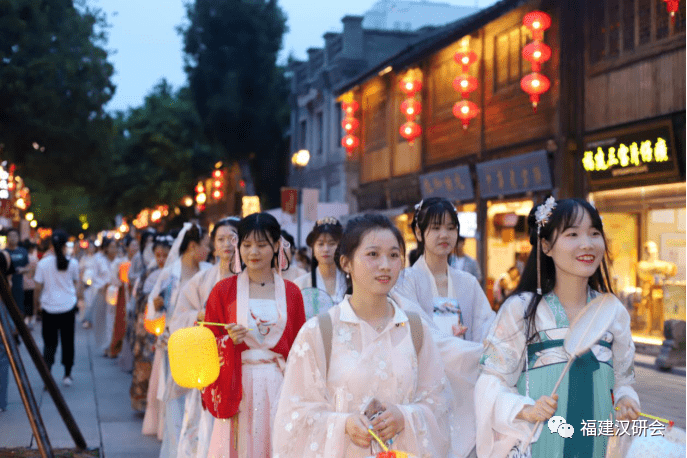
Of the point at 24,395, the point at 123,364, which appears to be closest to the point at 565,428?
the point at 24,395

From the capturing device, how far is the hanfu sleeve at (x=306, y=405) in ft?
11.6

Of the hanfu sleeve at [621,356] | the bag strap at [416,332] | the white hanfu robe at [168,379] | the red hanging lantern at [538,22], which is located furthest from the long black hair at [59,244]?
the hanfu sleeve at [621,356]

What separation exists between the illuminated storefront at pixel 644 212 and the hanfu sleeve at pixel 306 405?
1059 centimetres

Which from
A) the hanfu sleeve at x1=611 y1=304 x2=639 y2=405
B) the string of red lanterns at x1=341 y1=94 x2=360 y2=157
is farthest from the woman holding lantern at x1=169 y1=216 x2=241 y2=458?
the string of red lanterns at x1=341 y1=94 x2=360 y2=157

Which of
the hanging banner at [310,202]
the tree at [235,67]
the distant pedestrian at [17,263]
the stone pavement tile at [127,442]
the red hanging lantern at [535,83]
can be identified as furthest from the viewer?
the tree at [235,67]

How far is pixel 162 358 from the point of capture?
8375mm

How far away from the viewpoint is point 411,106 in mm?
19766

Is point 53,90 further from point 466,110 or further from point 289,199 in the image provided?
point 466,110

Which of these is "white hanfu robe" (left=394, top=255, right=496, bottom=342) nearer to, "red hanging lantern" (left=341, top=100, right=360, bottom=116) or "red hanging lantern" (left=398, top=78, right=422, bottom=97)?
"red hanging lantern" (left=398, top=78, right=422, bottom=97)

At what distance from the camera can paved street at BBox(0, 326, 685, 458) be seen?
8273 millimetres

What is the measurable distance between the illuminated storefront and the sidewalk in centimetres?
820

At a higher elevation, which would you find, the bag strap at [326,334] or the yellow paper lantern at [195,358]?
the bag strap at [326,334]

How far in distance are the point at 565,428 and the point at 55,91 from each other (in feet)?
82.3

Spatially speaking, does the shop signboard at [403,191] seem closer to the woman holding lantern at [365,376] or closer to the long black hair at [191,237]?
the long black hair at [191,237]
